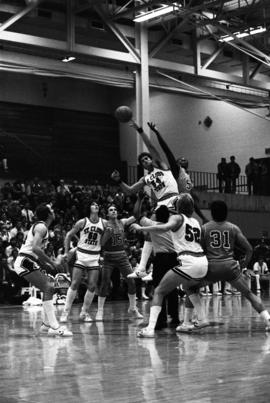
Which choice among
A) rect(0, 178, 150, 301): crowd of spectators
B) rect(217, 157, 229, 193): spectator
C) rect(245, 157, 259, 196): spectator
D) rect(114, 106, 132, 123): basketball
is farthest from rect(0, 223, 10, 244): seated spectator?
rect(245, 157, 259, 196): spectator

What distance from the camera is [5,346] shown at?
8.23 metres

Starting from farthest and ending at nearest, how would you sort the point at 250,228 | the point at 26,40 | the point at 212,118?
the point at 212,118 < the point at 250,228 < the point at 26,40

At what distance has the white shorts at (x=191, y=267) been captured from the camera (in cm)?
891

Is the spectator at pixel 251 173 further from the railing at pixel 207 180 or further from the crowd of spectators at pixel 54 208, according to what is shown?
the crowd of spectators at pixel 54 208

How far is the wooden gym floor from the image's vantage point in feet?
16.9

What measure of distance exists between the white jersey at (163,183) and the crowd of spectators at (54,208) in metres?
8.55

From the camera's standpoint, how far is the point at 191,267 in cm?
891

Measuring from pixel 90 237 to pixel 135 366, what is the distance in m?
5.52

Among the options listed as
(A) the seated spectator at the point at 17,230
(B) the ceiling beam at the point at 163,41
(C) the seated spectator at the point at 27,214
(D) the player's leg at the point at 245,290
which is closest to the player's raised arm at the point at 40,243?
(D) the player's leg at the point at 245,290

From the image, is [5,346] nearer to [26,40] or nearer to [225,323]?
[225,323]

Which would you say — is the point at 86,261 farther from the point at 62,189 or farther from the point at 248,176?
the point at 248,176

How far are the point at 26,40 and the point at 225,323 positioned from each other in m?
14.9

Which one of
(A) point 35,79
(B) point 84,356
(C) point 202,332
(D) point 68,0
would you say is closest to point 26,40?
(D) point 68,0

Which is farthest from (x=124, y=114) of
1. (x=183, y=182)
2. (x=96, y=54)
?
(x=96, y=54)
